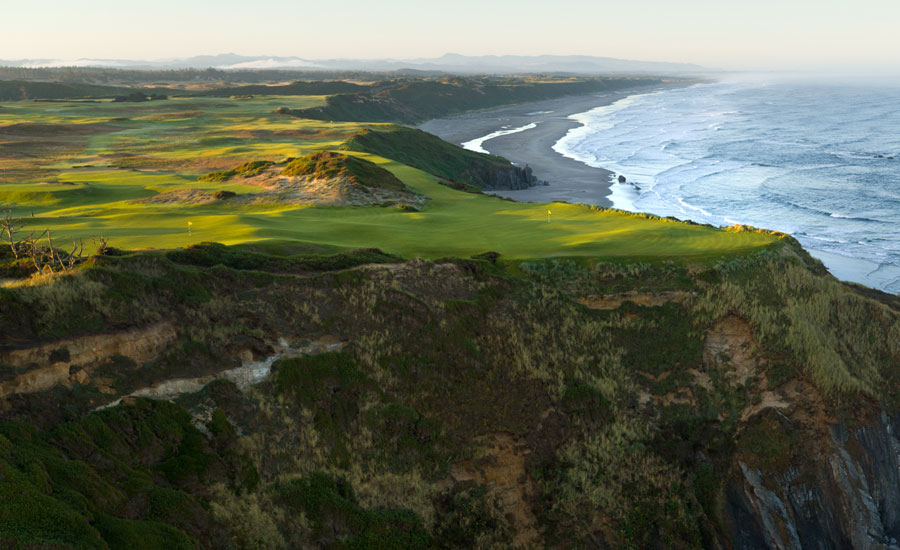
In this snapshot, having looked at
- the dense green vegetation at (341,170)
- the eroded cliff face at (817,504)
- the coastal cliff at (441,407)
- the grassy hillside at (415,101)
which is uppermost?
the grassy hillside at (415,101)

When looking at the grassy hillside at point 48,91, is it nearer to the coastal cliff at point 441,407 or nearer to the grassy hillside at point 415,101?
the grassy hillside at point 415,101

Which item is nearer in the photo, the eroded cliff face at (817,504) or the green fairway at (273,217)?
the eroded cliff face at (817,504)

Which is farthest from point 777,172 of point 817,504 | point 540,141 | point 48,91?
point 48,91

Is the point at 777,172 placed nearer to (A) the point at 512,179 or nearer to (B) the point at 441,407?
(A) the point at 512,179

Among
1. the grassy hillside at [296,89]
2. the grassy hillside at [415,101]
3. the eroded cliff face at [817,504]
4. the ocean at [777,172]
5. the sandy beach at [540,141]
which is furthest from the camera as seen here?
the grassy hillside at [296,89]

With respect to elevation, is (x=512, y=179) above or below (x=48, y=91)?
below

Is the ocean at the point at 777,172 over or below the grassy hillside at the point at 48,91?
below

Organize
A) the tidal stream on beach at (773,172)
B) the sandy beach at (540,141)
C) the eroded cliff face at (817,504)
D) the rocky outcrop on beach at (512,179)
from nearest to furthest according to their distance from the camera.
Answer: the eroded cliff face at (817,504), the tidal stream on beach at (773,172), the sandy beach at (540,141), the rocky outcrop on beach at (512,179)

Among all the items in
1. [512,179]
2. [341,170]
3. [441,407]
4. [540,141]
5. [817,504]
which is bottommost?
[817,504]

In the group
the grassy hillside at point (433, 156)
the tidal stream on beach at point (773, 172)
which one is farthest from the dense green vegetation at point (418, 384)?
the grassy hillside at point (433, 156)
